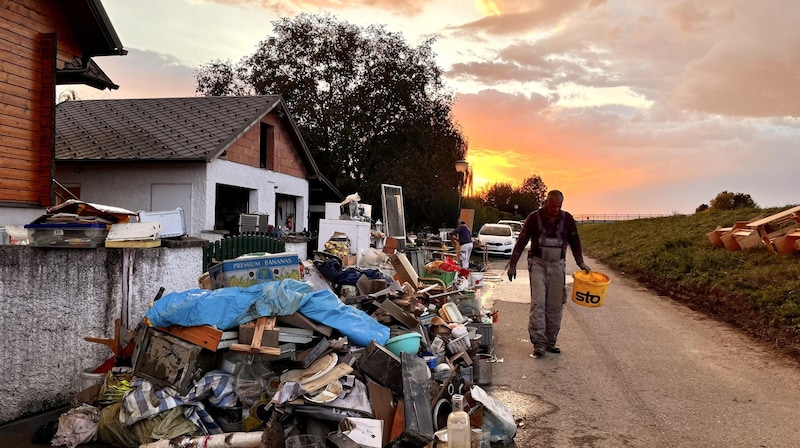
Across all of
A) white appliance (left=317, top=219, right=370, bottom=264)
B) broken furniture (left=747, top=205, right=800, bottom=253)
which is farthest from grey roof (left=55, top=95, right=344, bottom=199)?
broken furniture (left=747, top=205, right=800, bottom=253)

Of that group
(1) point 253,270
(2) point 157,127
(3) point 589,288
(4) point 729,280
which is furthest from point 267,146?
(4) point 729,280

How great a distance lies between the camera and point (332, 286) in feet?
26.7

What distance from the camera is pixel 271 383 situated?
484 cm

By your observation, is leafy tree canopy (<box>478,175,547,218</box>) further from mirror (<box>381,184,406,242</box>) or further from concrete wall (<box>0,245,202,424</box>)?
concrete wall (<box>0,245,202,424</box>)

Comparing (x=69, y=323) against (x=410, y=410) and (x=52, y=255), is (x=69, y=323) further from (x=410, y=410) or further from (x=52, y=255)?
(x=410, y=410)

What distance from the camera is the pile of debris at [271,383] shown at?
169 inches

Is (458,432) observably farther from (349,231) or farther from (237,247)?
(349,231)

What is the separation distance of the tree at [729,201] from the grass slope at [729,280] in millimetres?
10836

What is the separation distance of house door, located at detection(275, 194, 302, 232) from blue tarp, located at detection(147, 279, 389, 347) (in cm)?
1662

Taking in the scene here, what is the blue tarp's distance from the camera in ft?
16.5

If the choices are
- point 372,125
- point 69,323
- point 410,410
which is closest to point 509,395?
point 410,410

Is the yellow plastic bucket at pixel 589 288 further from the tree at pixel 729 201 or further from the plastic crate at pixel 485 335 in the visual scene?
the tree at pixel 729 201

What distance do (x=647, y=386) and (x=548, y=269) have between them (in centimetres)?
203

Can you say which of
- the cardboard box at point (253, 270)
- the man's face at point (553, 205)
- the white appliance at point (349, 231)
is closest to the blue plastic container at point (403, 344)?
the cardboard box at point (253, 270)
